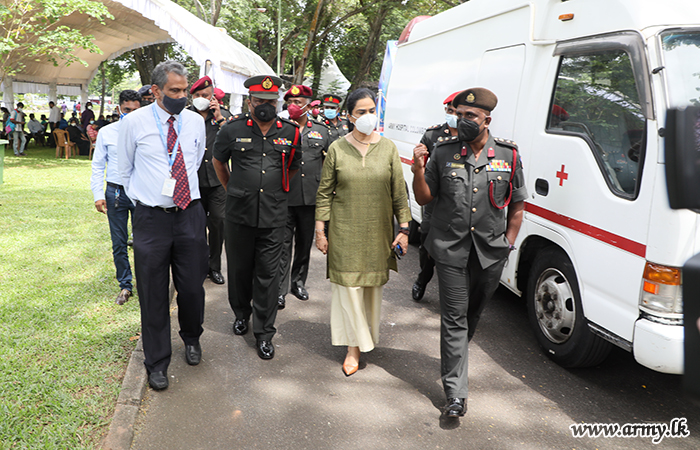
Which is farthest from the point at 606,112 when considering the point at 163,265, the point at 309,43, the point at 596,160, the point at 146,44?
the point at 146,44

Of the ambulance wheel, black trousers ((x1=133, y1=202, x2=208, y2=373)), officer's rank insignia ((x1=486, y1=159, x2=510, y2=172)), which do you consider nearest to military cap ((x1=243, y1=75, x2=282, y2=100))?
black trousers ((x1=133, y1=202, x2=208, y2=373))

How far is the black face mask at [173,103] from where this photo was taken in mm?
3496

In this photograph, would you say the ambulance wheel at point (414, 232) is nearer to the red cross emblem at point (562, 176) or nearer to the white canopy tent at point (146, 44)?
the red cross emblem at point (562, 176)

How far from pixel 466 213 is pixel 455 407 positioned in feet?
3.94

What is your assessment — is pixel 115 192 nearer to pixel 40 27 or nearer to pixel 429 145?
pixel 429 145

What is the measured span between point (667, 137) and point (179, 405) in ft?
10.6

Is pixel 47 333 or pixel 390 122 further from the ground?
pixel 390 122

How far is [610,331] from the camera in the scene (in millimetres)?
3492

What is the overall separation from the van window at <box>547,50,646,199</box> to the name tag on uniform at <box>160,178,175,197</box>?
9.12 ft

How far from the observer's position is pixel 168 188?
3.49 meters

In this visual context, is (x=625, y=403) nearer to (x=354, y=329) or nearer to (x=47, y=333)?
(x=354, y=329)

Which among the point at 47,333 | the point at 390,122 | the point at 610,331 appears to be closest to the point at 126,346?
the point at 47,333

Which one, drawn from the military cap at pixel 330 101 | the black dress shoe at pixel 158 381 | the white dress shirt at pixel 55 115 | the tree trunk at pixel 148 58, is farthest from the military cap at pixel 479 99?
the tree trunk at pixel 148 58

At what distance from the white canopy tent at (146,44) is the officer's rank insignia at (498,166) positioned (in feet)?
39.0
